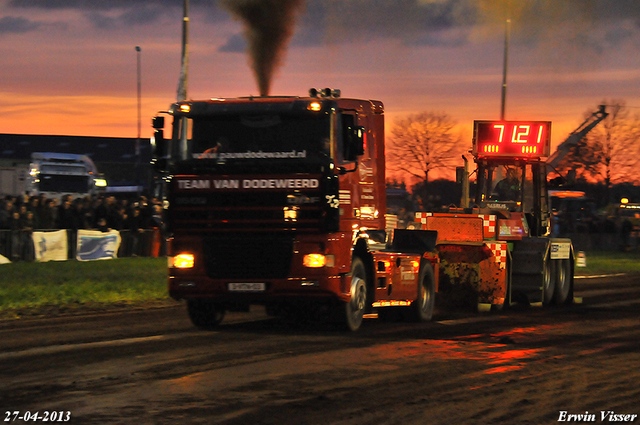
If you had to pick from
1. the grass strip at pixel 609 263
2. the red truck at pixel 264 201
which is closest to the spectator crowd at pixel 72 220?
the red truck at pixel 264 201

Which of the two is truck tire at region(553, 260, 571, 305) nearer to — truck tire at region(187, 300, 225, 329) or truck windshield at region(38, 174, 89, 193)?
truck tire at region(187, 300, 225, 329)

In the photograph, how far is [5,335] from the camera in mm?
12148

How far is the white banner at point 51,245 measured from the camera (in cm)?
2450

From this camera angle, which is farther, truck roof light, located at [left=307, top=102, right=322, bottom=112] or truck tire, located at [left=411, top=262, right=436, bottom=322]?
truck tire, located at [left=411, top=262, right=436, bottom=322]

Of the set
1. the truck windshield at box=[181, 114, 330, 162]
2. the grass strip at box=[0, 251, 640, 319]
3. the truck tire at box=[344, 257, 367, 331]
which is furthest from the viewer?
the grass strip at box=[0, 251, 640, 319]

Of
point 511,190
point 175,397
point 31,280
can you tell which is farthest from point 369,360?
point 31,280

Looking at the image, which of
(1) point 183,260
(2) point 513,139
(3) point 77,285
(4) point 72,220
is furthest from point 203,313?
(4) point 72,220

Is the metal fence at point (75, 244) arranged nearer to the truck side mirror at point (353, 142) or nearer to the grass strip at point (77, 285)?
the grass strip at point (77, 285)

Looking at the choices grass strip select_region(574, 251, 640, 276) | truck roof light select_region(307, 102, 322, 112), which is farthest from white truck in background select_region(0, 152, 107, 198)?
truck roof light select_region(307, 102, 322, 112)

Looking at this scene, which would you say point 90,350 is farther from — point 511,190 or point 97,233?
point 97,233

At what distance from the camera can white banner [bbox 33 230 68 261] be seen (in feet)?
80.4

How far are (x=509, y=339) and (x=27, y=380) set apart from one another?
6389 millimetres

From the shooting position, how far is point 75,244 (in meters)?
25.3

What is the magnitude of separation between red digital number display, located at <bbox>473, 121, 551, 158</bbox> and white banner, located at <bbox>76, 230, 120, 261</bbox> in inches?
454
